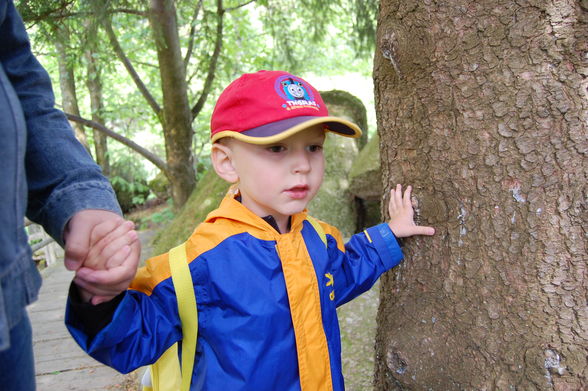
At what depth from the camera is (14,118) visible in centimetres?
88

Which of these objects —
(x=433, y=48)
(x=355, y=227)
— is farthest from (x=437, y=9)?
(x=355, y=227)

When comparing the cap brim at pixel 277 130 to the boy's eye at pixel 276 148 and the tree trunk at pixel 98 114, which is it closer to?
the boy's eye at pixel 276 148

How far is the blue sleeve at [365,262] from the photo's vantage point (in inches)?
78.8

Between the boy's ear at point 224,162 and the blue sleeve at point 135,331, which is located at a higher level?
the boy's ear at point 224,162

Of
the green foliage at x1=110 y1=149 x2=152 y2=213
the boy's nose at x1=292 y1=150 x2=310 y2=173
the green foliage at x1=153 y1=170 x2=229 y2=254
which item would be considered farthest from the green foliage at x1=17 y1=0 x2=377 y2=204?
the boy's nose at x1=292 y1=150 x2=310 y2=173

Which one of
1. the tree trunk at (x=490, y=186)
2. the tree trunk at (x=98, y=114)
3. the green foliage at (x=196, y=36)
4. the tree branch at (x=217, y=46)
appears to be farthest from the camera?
the tree trunk at (x=98, y=114)

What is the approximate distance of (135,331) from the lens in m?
1.44

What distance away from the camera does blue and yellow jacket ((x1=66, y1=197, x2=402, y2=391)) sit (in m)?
1.60

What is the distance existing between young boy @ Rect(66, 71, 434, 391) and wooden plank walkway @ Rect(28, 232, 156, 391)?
7.71ft

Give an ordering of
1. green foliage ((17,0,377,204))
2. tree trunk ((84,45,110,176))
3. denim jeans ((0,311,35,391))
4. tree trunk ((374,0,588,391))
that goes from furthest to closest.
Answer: tree trunk ((84,45,110,176)), green foliage ((17,0,377,204)), tree trunk ((374,0,588,391)), denim jeans ((0,311,35,391))

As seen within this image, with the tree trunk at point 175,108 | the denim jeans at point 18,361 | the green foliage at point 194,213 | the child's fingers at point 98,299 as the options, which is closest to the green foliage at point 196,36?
the tree trunk at point 175,108

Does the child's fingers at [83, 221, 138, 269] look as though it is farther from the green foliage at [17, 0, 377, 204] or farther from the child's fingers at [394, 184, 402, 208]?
the green foliage at [17, 0, 377, 204]

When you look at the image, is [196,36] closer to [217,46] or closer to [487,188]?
[217,46]

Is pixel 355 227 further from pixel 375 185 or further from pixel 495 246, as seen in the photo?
pixel 495 246
